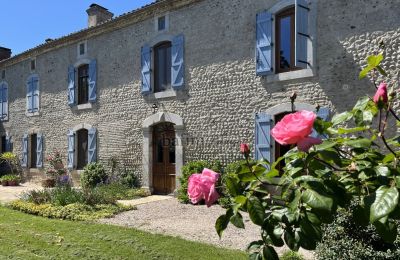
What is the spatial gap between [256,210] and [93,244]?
4958mm

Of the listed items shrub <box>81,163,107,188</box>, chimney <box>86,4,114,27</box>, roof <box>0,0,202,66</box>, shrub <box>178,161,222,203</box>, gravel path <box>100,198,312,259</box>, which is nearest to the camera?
gravel path <box>100,198,312,259</box>

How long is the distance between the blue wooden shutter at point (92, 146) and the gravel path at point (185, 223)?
441 cm

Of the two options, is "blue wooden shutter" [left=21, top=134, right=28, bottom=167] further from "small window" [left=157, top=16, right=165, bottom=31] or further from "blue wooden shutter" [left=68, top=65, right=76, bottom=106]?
"small window" [left=157, top=16, right=165, bottom=31]

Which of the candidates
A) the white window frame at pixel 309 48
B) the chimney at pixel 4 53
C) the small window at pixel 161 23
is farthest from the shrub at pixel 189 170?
the chimney at pixel 4 53

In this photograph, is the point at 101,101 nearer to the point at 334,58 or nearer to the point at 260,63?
the point at 260,63

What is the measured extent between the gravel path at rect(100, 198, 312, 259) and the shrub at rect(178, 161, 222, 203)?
26 centimetres

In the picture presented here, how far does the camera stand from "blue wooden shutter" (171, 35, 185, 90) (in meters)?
11.1

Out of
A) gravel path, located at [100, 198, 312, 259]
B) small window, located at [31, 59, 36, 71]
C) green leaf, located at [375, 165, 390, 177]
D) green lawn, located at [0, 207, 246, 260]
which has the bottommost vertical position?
gravel path, located at [100, 198, 312, 259]

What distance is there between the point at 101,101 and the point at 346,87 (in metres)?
8.45

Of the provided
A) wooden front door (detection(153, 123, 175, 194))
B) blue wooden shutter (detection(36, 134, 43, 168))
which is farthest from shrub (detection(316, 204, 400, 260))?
blue wooden shutter (detection(36, 134, 43, 168))

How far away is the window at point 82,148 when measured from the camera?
14.8m

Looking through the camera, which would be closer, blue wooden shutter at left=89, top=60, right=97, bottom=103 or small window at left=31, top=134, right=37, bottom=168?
blue wooden shutter at left=89, top=60, right=97, bottom=103

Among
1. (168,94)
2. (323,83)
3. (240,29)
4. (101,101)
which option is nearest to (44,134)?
(101,101)

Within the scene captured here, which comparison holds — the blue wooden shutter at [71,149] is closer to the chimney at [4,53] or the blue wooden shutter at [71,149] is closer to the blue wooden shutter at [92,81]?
the blue wooden shutter at [92,81]
